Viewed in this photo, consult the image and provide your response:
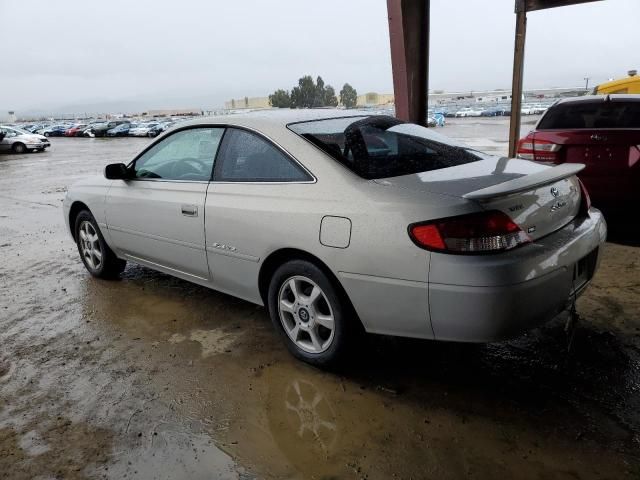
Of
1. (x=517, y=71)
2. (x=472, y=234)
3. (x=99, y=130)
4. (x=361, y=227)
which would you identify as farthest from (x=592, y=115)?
(x=99, y=130)

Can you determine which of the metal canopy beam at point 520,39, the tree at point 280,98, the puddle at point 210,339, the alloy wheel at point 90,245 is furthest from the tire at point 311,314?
the tree at point 280,98

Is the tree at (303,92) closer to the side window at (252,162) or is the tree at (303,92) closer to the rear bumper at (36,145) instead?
the rear bumper at (36,145)

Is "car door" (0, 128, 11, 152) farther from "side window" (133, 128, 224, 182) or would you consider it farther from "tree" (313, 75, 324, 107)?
"tree" (313, 75, 324, 107)

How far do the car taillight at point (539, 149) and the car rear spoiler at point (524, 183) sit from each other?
8.68 ft

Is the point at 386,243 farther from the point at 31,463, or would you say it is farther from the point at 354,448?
the point at 31,463

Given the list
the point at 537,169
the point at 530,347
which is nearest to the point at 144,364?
the point at 530,347

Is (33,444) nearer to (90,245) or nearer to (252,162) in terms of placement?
(252,162)

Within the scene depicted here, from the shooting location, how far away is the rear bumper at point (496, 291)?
7.34 feet

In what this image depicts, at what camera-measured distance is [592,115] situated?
18.0ft

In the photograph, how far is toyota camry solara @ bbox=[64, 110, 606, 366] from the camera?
2.29 metres

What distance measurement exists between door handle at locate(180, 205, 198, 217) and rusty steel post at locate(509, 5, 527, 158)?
6397 mm

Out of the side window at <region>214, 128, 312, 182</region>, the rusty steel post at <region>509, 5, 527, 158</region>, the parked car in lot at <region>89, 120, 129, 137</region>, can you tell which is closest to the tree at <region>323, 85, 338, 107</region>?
the parked car in lot at <region>89, 120, 129, 137</region>

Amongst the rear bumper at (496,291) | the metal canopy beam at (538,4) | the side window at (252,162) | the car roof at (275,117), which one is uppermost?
the metal canopy beam at (538,4)

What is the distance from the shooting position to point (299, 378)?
114 inches
